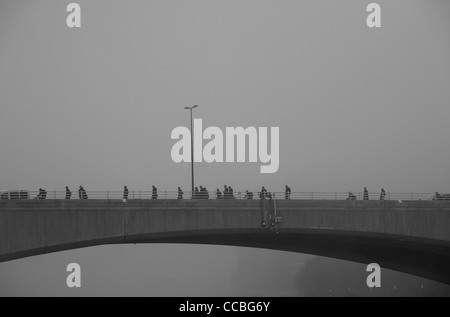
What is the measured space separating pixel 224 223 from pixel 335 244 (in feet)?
59.3

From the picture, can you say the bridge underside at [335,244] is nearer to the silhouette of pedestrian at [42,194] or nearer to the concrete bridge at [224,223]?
the concrete bridge at [224,223]

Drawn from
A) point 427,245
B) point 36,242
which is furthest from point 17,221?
point 427,245

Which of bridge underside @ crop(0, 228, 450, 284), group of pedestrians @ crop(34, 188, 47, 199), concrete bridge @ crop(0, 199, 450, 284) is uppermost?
group of pedestrians @ crop(34, 188, 47, 199)

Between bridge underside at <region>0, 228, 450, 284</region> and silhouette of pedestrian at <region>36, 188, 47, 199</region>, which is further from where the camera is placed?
bridge underside at <region>0, 228, 450, 284</region>

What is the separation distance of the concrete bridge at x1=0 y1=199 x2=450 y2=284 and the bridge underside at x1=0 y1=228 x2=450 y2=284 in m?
0.10

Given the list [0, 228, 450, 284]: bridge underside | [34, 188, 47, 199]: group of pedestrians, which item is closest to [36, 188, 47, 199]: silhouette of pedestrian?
[34, 188, 47, 199]: group of pedestrians

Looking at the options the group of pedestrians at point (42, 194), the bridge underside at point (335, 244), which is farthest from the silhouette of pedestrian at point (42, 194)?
the bridge underside at point (335, 244)

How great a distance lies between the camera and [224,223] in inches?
2564

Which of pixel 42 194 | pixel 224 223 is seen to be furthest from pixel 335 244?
pixel 42 194

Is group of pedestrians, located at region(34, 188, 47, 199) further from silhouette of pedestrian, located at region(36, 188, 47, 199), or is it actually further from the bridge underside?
the bridge underside

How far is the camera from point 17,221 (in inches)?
2303

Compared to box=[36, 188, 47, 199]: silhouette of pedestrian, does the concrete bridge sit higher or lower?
lower

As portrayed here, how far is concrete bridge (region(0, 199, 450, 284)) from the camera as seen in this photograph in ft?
195

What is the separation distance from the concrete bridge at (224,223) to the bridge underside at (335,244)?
99 millimetres
